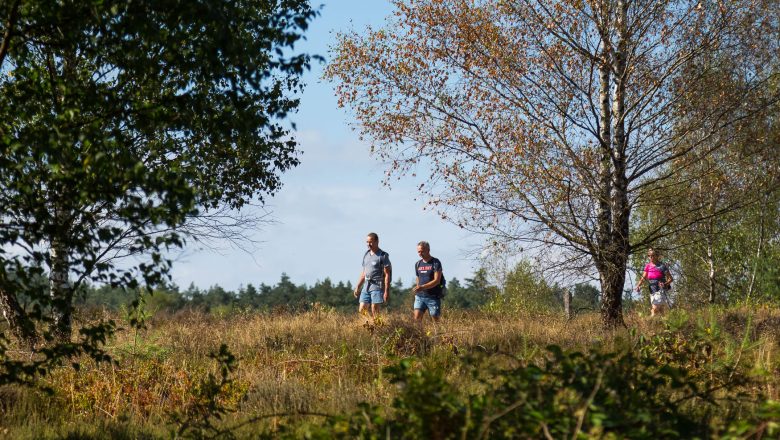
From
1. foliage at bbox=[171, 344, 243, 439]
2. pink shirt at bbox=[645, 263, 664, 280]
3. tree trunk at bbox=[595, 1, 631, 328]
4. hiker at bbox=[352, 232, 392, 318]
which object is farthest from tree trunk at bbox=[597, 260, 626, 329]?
foliage at bbox=[171, 344, 243, 439]

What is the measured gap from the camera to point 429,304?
1445 centimetres

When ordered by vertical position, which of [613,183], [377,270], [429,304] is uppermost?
[613,183]

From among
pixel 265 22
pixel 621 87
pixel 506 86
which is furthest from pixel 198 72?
pixel 621 87

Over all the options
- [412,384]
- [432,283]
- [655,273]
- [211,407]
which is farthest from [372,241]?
[412,384]

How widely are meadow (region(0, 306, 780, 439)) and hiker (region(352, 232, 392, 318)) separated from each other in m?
0.88

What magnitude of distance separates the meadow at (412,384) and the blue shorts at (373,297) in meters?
0.75

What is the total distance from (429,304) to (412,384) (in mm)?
10161

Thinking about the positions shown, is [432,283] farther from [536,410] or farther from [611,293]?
[536,410]

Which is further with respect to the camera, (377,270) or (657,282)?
(657,282)

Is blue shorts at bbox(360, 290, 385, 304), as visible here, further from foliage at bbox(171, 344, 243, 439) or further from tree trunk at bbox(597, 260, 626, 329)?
foliage at bbox(171, 344, 243, 439)

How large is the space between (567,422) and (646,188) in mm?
11715

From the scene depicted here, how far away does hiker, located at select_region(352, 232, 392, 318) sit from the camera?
14.6 m

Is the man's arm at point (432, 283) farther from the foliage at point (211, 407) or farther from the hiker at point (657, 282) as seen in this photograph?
the foliage at point (211, 407)

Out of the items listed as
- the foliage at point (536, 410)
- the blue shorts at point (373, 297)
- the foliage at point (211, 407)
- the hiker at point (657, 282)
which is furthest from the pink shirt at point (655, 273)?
the foliage at point (536, 410)
